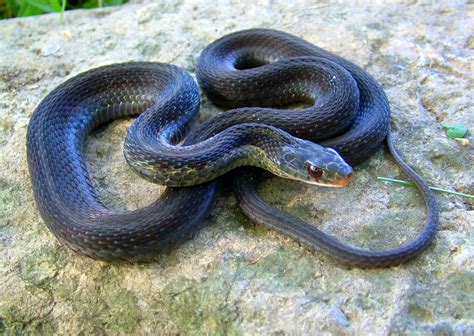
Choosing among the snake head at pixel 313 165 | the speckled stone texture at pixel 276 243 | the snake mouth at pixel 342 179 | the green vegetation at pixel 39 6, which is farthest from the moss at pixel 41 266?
the green vegetation at pixel 39 6

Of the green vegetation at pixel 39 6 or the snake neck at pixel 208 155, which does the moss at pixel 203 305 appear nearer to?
the snake neck at pixel 208 155

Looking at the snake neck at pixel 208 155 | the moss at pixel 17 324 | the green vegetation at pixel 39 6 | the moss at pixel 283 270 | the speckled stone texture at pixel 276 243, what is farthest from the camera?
the green vegetation at pixel 39 6

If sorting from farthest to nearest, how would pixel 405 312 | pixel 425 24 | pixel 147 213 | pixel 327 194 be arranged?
pixel 425 24 → pixel 327 194 → pixel 147 213 → pixel 405 312

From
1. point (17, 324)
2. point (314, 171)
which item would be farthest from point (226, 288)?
point (17, 324)

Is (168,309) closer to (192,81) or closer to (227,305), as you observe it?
(227,305)

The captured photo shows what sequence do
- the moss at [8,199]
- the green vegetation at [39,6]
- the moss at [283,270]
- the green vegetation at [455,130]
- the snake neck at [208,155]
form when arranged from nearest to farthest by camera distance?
the moss at [283,270] → the snake neck at [208,155] → the moss at [8,199] → the green vegetation at [455,130] → the green vegetation at [39,6]

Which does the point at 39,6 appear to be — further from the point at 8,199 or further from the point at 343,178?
the point at 343,178

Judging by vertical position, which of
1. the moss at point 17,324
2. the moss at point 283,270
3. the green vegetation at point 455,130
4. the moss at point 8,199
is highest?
the green vegetation at point 455,130

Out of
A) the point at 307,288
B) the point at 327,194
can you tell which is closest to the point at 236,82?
the point at 327,194
